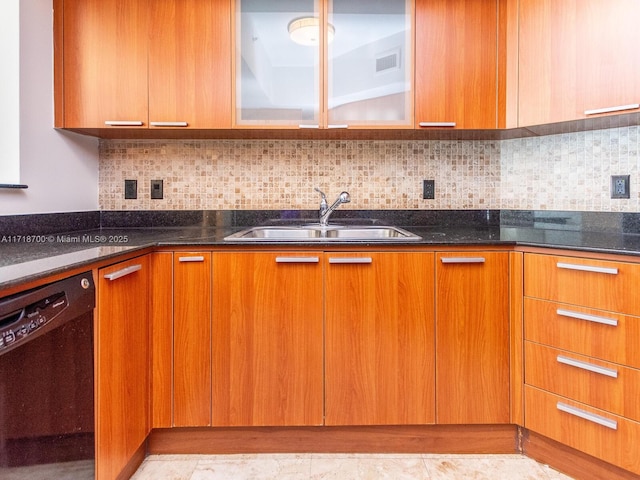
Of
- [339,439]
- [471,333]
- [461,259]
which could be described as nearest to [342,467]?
[339,439]

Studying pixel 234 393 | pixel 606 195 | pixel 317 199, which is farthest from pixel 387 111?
pixel 234 393

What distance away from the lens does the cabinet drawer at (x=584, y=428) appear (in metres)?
1.37

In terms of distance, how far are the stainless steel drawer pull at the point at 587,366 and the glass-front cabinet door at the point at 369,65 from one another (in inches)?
46.1

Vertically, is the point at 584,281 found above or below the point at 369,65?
below

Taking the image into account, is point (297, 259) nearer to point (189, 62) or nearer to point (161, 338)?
point (161, 338)

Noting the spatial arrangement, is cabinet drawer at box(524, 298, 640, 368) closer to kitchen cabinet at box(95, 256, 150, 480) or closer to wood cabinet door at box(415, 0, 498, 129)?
wood cabinet door at box(415, 0, 498, 129)

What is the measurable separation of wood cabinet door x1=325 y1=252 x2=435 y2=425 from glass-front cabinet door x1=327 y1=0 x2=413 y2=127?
717mm

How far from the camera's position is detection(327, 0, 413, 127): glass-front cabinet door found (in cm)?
189

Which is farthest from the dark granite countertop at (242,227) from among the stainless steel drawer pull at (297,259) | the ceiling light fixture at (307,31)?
the ceiling light fixture at (307,31)

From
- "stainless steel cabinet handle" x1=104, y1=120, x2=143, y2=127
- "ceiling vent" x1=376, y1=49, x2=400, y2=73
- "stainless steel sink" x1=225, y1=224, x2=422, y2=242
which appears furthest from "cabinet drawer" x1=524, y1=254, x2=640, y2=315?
"stainless steel cabinet handle" x1=104, y1=120, x2=143, y2=127

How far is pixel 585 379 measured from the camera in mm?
1445

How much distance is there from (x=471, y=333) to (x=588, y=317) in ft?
1.33

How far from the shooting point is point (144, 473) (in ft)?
5.10

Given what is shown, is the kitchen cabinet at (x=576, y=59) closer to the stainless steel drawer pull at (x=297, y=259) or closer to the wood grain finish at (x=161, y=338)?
the stainless steel drawer pull at (x=297, y=259)
